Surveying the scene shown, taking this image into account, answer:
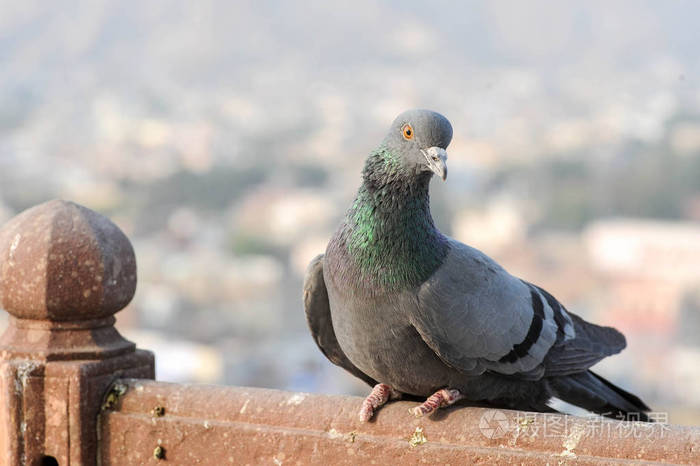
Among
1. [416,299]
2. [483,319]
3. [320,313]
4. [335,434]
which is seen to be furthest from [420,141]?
[335,434]

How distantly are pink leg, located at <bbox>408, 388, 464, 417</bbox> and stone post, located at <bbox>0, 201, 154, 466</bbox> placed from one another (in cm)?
142

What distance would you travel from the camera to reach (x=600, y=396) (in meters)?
4.39

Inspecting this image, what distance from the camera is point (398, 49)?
79.8 m

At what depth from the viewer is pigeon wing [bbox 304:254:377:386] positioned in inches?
163

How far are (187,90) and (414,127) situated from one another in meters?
87.6

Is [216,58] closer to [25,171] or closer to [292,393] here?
[25,171]

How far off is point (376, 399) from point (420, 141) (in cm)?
112

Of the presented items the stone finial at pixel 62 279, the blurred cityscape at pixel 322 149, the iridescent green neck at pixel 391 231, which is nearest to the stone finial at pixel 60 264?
the stone finial at pixel 62 279

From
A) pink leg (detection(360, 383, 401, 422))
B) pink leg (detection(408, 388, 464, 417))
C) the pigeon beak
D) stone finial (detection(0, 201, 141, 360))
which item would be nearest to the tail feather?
pink leg (detection(408, 388, 464, 417))

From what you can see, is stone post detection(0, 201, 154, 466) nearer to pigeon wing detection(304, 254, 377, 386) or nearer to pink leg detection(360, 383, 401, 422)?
pigeon wing detection(304, 254, 377, 386)

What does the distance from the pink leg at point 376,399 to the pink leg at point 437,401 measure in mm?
146

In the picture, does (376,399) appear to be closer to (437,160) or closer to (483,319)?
(483,319)

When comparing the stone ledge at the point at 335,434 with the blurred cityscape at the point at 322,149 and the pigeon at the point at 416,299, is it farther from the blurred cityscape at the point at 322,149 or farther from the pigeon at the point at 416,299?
the blurred cityscape at the point at 322,149

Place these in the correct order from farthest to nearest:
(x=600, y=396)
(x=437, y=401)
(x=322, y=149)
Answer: (x=322, y=149) → (x=600, y=396) → (x=437, y=401)
